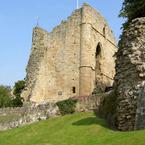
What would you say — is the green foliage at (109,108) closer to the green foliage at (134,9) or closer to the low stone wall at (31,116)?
the low stone wall at (31,116)

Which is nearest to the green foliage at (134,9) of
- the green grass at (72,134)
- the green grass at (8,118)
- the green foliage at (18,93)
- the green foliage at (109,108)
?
the green foliage at (109,108)

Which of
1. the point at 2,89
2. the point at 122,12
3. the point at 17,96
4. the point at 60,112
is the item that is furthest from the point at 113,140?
the point at 2,89

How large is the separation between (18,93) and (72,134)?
3185 cm

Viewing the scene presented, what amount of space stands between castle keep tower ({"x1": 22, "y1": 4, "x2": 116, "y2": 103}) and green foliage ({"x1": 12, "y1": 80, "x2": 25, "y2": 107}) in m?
1.69

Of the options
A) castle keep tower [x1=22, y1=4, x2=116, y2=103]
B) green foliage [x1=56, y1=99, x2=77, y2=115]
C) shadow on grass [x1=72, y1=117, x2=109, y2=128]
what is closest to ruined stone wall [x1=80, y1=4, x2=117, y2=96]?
castle keep tower [x1=22, y1=4, x2=116, y2=103]

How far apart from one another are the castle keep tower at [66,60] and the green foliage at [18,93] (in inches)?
66.5

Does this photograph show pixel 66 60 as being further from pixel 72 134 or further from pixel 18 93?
pixel 72 134

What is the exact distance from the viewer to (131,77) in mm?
24156

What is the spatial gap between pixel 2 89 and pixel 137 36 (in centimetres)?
4628

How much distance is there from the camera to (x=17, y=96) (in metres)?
55.3

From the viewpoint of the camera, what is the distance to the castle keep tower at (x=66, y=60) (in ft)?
170

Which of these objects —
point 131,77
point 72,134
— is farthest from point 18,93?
point 131,77

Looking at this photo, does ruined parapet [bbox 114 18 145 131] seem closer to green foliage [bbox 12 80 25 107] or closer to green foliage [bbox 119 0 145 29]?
green foliage [bbox 119 0 145 29]

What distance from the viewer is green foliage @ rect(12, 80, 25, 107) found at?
175 ft
